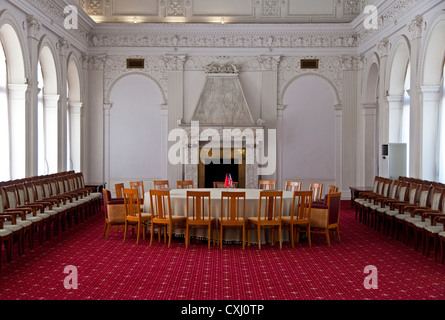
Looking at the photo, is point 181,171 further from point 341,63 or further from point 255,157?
point 341,63

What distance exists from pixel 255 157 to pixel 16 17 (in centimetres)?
736

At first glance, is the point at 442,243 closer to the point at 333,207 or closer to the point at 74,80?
the point at 333,207

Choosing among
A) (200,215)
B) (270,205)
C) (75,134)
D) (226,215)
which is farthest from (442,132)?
(75,134)

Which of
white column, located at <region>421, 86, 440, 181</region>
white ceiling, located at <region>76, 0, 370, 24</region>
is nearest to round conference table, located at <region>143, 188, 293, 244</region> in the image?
white column, located at <region>421, 86, 440, 181</region>

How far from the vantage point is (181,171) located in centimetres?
1473

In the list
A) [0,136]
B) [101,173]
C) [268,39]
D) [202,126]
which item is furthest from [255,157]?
[0,136]

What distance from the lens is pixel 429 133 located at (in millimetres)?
10016

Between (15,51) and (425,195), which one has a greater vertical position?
(15,51)

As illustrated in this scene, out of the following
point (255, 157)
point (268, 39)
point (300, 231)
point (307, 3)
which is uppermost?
point (307, 3)

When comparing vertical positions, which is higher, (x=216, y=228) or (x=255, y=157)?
(x=255, y=157)

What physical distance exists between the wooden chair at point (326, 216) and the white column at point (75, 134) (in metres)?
7.88

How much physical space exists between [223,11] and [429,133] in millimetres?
7358

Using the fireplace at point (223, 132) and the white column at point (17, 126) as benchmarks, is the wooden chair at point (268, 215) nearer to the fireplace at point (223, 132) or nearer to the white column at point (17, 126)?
the white column at point (17, 126)

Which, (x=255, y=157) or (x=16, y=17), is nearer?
(x=16, y=17)
